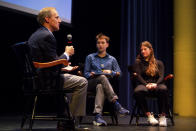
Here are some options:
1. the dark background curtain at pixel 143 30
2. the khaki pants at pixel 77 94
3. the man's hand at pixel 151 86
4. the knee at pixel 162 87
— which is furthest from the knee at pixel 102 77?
the dark background curtain at pixel 143 30

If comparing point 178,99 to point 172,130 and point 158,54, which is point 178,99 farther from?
point 172,130

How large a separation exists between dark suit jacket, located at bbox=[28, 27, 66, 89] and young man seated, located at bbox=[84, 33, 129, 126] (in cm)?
100

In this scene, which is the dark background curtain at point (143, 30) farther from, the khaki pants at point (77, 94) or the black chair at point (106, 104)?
the khaki pants at point (77, 94)

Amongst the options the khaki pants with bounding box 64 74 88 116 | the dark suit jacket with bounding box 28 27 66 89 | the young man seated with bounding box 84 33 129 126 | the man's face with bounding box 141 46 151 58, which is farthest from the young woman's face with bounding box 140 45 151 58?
the dark suit jacket with bounding box 28 27 66 89

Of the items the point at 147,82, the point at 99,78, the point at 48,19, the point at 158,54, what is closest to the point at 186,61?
the point at 158,54

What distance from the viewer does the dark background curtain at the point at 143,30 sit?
225 inches

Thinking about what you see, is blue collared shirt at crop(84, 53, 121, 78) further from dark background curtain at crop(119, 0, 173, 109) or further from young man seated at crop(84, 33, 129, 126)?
dark background curtain at crop(119, 0, 173, 109)

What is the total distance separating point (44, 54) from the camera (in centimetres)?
275

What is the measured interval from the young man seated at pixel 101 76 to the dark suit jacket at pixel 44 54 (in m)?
1.00

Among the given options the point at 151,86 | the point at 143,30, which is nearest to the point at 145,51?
the point at 151,86

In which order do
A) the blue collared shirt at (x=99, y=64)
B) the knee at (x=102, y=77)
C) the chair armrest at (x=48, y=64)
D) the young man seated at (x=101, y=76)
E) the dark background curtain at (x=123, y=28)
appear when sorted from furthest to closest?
the dark background curtain at (x=123, y=28)
the blue collared shirt at (x=99, y=64)
the knee at (x=102, y=77)
the young man seated at (x=101, y=76)
the chair armrest at (x=48, y=64)

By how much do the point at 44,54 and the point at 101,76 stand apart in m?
1.14

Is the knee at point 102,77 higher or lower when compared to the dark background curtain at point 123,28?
lower

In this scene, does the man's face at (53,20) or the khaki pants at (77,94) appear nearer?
the khaki pants at (77,94)
